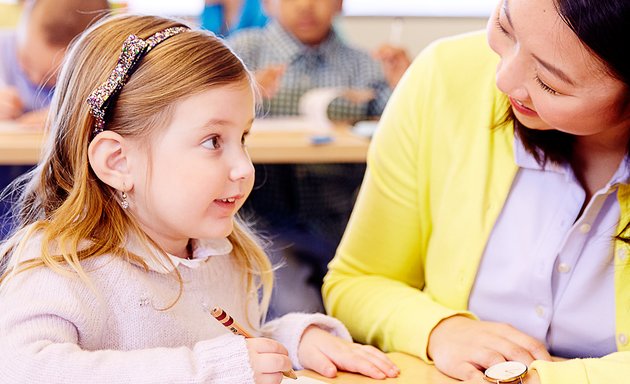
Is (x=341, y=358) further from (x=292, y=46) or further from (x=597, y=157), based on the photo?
(x=292, y=46)

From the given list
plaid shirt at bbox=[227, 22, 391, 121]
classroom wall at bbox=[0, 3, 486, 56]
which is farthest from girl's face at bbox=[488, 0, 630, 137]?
classroom wall at bbox=[0, 3, 486, 56]

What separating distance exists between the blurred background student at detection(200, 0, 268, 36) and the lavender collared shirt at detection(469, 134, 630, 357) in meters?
2.74

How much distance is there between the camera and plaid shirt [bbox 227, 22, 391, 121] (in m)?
3.21

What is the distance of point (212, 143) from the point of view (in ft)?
3.19

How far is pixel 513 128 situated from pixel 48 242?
643 mm

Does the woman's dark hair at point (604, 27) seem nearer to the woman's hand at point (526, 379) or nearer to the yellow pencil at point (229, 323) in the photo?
the woman's hand at point (526, 379)

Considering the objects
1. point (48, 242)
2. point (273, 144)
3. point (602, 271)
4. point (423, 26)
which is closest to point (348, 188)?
point (273, 144)

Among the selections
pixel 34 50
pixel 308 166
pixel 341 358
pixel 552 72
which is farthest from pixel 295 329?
pixel 34 50

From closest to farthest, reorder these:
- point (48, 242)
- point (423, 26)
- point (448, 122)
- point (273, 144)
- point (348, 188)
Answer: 1. point (48, 242)
2. point (448, 122)
3. point (273, 144)
4. point (348, 188)
5. point (423, 26)

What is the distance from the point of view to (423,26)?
14.4 ft

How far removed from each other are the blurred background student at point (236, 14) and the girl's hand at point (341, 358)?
2.84 m

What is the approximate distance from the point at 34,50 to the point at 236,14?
1.14 metres

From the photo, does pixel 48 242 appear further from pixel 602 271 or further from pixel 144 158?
pixel 602 271

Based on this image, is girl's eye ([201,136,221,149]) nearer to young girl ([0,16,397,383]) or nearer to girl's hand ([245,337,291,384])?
young girl ([0,16,397,383])
